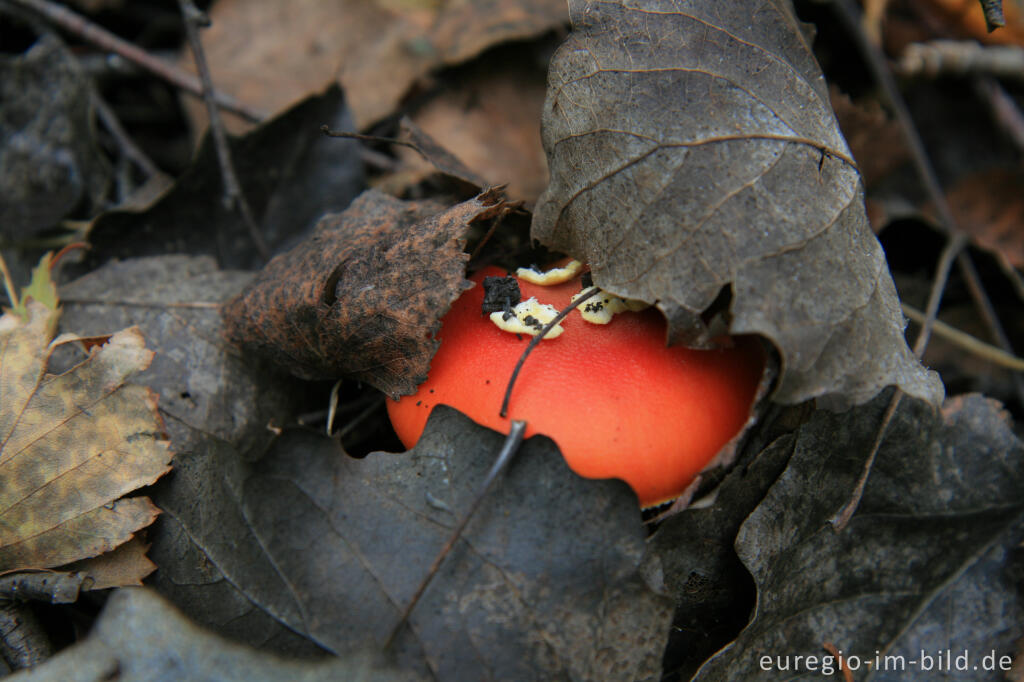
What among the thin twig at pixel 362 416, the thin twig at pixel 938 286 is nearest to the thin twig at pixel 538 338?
the thin twig at pixel 362 416

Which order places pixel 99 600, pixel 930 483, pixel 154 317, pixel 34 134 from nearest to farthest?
pixel 99 600 < pixel 930 483 < pixel 154 317 < pixel 34 134

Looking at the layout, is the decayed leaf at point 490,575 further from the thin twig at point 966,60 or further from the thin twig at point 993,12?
the thin twig at point 966,60

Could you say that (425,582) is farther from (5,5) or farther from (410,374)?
(5,5)

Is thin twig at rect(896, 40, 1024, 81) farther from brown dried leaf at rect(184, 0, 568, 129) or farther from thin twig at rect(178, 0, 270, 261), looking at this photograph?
thin twig at rect(178, 0, 270, 261)

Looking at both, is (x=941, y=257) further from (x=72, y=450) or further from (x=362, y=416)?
(x=72, y=450)

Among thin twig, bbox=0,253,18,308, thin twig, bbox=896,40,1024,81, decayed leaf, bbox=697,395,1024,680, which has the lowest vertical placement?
decayed leaf, bbox=697,395,1024,680

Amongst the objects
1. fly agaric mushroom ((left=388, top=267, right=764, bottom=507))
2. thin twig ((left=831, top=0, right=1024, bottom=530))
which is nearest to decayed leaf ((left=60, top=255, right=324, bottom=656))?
fly agaric mushroom ((left=388, top=267, right=764, bottom=507))

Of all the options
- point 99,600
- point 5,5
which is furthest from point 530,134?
point 99,600
